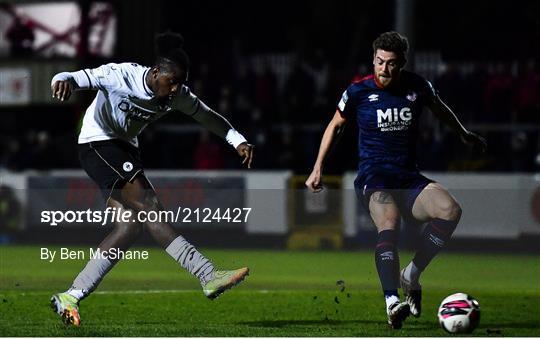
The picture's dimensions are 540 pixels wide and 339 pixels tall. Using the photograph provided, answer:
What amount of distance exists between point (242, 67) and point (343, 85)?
179 inches

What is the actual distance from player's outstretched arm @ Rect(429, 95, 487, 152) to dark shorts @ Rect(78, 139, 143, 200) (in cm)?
232

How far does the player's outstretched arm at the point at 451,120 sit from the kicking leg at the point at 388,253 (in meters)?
0.78

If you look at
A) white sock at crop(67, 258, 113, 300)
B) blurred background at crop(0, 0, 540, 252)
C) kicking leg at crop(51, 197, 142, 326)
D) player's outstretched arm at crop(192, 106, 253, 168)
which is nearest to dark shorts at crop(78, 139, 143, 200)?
kicking leg at crop(51, 197, 142, 326)

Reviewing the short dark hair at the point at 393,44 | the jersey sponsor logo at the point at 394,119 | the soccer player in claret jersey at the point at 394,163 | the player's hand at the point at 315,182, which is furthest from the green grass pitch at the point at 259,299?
the short dark hair at the point at 393,44

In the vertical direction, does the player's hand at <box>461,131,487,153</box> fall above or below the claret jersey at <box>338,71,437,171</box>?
below

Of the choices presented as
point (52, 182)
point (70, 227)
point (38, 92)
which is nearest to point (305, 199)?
point (52, 182)

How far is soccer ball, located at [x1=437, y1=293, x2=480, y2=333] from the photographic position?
31.4 feet

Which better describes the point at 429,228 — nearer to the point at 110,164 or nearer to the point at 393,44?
the point at 393,44

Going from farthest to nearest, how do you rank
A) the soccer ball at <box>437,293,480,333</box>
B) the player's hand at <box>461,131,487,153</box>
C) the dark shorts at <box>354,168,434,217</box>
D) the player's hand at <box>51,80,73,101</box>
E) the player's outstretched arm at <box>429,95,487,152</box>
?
the player's hand at <box>461,131,487,153</box>, the player's outstretched arm at <box>429,95,487,152</box>, the dark shorts at <box>354,168,434,217</box>, the soccer ball at <box>437,293,480,333</box>, the player's hand at <box>51,80,73,101</box>

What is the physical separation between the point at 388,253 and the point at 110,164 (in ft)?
7.11

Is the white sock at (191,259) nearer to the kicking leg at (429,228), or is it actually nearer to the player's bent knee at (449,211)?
the kicking leg at (429,228)

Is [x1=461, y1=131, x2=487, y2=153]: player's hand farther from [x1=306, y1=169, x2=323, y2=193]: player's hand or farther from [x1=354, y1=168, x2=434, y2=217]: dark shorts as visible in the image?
[x1=306, y1=169, x2=323, y2=193]: player's hand

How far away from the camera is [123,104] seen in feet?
32.5

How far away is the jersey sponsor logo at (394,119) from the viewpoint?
32.8 ft
